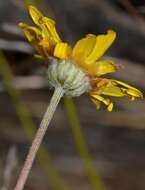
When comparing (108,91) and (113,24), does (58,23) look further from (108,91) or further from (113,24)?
(108,91)

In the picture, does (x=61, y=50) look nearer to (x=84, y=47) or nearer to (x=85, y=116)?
(x=84, y=47)

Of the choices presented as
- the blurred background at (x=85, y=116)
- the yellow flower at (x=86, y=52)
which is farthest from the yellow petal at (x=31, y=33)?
the blurred background at (x=85, y=116)

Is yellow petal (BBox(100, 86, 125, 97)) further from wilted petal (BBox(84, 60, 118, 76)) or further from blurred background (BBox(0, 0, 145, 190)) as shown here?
blurred background (BBox(0, 0, 145, 190))

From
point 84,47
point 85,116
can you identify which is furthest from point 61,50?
point 85,116

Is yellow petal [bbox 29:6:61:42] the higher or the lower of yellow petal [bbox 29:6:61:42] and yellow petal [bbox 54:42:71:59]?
the higher

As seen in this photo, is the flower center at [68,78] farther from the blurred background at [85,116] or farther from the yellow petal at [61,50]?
the blurred background at [85,116]

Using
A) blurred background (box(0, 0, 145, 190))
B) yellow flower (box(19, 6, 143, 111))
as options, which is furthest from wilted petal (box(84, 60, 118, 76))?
blurred background (box(0, 0, 145, 190))

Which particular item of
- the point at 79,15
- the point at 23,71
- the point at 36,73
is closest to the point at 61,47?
the point at 36,73
